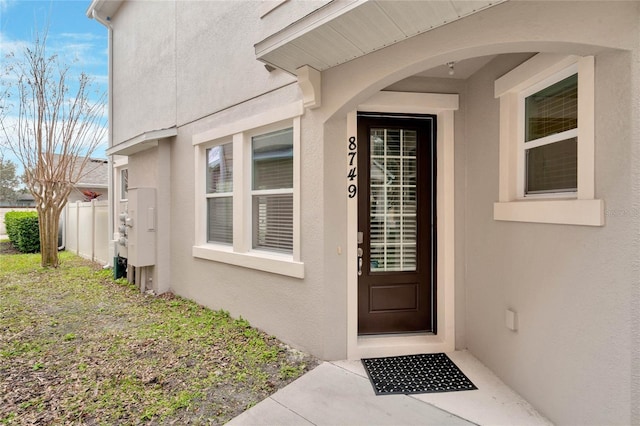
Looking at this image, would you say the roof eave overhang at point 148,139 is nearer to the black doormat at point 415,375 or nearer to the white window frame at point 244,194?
the white window frame at point 244,194

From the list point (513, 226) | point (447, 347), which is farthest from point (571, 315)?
point (447, 347)

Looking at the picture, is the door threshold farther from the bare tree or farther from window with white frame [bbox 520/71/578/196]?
the bare tree

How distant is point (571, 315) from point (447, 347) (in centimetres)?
165

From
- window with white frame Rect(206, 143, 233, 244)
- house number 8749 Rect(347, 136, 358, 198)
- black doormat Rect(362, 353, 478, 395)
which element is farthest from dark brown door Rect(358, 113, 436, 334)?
window with white frame Rect(206, 143, 233, 244)

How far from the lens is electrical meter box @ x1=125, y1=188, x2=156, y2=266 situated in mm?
6289

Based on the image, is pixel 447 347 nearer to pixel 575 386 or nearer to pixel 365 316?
pixel 365 316

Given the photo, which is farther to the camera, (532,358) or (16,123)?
(16,123)

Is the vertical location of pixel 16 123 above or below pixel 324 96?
above

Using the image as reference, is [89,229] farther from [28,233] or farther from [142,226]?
[142,226]

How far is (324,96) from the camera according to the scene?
3639 mm

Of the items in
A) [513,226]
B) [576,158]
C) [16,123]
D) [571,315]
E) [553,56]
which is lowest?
[571,315]

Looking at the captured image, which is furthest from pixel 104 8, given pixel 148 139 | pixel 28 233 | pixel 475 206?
pixel 475 206

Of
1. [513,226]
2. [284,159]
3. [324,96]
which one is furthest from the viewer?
[284,159]

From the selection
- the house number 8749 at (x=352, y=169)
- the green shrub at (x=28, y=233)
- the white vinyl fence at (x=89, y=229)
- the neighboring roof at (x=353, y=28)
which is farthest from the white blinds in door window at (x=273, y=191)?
the green shrub at (x=28, y=233)
